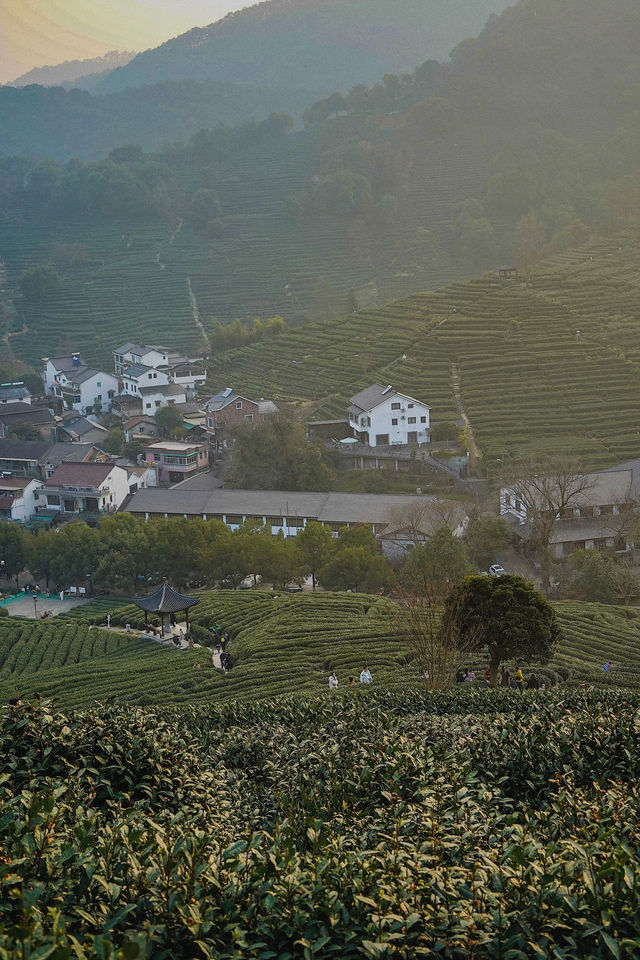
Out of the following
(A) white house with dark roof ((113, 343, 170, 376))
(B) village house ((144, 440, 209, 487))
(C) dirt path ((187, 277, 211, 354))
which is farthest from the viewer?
(C) dirt path ((187, 277, 211, 354))

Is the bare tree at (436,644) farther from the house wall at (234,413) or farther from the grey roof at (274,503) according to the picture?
the house wall at (234,413)

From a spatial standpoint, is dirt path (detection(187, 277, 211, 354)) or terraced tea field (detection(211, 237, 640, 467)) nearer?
terraced tea field (detection(211, 237, 640, 467))

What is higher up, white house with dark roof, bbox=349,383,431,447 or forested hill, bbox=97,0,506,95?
forested hill, bbox=97,0,506,95

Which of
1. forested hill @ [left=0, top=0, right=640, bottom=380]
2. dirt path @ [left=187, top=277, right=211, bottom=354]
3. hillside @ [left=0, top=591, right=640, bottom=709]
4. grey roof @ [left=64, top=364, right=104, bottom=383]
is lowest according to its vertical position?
hillside @ [left=0, top=591, right=640, bottom=709]

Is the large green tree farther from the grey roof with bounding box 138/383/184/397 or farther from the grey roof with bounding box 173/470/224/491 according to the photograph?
the grey roof with bounding box 138/383/184/397

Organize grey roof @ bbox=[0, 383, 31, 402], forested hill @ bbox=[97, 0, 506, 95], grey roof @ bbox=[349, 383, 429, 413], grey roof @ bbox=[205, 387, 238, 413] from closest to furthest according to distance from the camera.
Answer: grey roof @ bbox=[349, 383, 429, 413], grey roof @ bbox=[205, 387, 238, 413], grey roof @ bbox=[0, 383, 31, 402], forested hill @ bbox=[97, 0, 506, 95]

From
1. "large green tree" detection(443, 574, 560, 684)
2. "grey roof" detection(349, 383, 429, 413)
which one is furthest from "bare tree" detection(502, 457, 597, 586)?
"large green tree" detection(443, 574, 560, 684)

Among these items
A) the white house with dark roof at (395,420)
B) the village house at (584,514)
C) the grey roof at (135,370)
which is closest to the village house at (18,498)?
the grey roof at (135,370)
